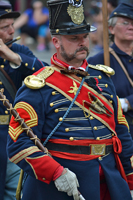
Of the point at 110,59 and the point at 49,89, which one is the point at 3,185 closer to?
the point at 49,89

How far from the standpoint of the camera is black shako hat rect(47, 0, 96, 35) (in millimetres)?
3496

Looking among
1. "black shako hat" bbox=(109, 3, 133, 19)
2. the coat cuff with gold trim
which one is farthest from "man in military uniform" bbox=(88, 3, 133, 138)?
the coat cuff with gold trim

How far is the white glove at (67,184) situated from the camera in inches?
125

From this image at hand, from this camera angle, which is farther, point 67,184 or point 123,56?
point 123,56

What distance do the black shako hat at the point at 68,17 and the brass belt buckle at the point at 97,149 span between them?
921mm

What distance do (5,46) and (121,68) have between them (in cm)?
143

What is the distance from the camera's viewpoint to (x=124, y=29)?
5215 mm

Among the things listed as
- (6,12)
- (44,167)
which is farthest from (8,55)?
(44,167)

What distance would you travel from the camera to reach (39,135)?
3.39m

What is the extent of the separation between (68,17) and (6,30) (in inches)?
51.3

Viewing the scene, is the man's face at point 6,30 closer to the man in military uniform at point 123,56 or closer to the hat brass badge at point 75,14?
the man in military uniform at point 123,56

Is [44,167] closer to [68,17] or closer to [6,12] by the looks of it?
[68,17]

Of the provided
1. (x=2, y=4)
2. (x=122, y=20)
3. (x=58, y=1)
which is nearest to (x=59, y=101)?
(x=58, y=1)

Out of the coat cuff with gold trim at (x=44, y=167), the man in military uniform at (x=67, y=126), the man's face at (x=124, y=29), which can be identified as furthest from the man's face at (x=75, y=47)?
the man's face at (x=124, y=29)
